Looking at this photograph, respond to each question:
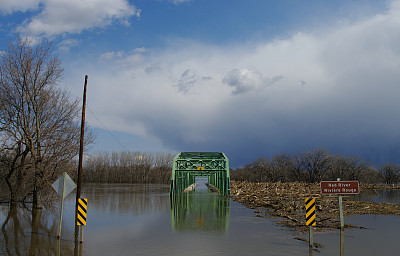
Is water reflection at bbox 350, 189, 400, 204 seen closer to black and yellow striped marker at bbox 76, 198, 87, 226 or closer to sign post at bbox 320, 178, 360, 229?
sign post at bbox 320, 178, 360, 229

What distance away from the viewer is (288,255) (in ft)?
28.6

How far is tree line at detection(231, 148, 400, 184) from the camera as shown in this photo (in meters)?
81.4

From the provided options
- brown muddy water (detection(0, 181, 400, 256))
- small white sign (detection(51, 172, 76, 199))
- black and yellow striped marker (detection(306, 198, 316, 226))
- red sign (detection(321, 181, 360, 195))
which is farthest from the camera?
small white sign (detection(51, 172, 76, 199))

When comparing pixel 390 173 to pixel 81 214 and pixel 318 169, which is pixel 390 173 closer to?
pixel 318 169

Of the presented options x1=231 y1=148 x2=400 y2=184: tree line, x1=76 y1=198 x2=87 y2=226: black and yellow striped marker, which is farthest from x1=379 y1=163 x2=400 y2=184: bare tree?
x1=76 y1=198 x2=87 y2=226: black and yellow striped marker

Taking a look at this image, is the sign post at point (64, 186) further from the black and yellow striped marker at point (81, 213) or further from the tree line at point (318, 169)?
the tree line at point (318, 169)

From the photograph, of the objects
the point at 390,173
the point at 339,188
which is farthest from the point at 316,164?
the point at 339,188

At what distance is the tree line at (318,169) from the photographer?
81438 mm

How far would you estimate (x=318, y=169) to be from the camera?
80.6m

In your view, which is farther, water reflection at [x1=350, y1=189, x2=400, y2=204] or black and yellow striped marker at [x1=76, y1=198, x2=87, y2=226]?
water reflection at [x1=350, y1=189, x2=400, y2=204]

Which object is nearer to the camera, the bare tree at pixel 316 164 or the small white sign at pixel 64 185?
the small white sign at pixel 64 185

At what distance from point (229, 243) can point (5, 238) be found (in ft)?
24.9

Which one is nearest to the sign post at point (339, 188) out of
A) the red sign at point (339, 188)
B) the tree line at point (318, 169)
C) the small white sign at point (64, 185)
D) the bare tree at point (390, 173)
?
the red sign at point (339, 188)

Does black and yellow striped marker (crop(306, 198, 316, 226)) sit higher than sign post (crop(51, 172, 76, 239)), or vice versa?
sign post (crop(51, 172, 76, 239))
